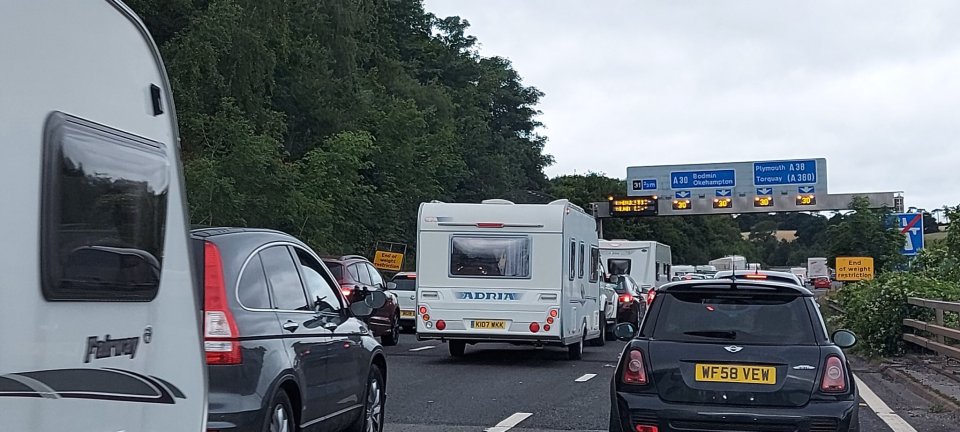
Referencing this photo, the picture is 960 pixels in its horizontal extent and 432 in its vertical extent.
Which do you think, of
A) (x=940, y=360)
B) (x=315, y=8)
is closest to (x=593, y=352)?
(x=940, y=360)

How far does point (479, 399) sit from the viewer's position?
43.4 ft

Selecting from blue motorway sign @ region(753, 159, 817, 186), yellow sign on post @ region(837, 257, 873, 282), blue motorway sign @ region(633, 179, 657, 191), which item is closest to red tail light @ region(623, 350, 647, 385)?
yellow sign on post @ region(837, 257, 873, 282)

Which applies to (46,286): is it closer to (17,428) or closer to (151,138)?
(17,428)

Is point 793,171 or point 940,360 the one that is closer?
point 940,360

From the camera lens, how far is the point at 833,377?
7.96 metres

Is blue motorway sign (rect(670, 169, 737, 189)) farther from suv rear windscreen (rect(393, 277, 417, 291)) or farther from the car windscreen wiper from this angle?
the car windscreen wiper

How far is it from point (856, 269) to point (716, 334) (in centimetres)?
2334

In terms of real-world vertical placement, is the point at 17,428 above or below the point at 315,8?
below

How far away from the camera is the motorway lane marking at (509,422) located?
10.7 meters

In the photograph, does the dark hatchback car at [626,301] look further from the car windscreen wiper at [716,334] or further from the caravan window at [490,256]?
the car windscreen wiper at [716,334]

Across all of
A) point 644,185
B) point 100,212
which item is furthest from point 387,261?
point 100,212

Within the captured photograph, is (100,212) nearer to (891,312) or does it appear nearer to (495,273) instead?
(495,273)

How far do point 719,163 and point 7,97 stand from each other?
51.1 metres

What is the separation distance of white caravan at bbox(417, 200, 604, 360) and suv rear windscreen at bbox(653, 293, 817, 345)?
→ 9324mm
